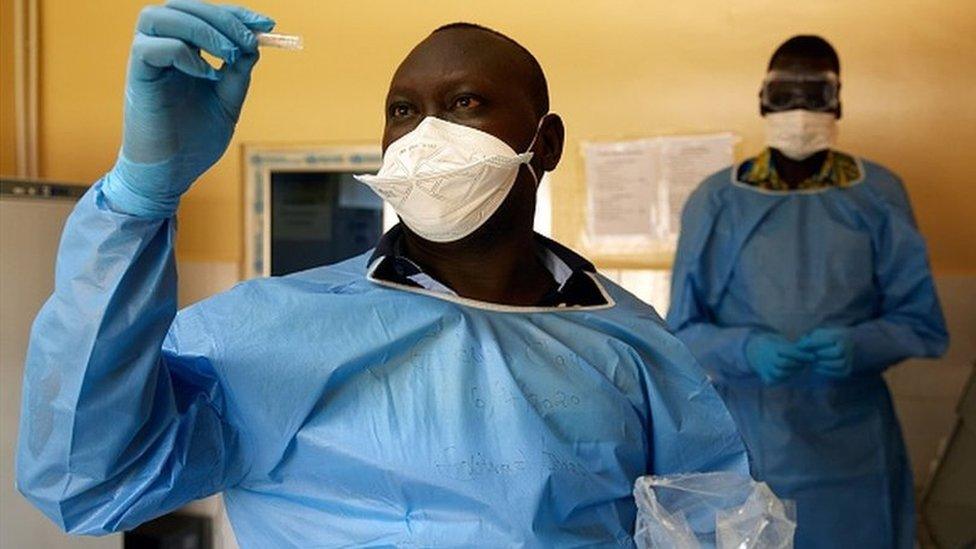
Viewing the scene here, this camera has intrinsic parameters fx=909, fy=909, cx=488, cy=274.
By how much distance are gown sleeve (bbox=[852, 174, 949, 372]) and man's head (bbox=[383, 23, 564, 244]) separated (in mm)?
1031

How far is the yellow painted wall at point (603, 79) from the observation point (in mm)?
2152

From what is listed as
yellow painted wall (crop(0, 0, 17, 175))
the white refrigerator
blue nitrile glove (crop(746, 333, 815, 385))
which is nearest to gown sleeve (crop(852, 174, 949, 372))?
blue nitrile glove (crop(746, 333, 815, 385))

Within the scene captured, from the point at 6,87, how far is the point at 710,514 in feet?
8.37

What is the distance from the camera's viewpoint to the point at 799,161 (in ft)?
6.48

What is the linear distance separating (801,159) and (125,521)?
5.24 feet

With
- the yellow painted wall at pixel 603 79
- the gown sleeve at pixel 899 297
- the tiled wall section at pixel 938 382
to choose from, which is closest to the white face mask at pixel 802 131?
the gown sleeve at pixel 899 297

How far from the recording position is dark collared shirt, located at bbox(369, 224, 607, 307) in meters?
1.04

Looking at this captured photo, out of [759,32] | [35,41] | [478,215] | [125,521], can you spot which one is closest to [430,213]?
[478,215]

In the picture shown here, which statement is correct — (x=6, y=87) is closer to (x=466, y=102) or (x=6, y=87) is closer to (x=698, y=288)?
(x=698, y=288)

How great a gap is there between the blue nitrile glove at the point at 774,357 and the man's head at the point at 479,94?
0.87m

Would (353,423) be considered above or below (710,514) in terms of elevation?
above

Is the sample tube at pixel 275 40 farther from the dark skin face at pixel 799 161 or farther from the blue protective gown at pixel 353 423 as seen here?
the dark skin face at pixel 799 161

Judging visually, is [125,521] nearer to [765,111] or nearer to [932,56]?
[765,111]

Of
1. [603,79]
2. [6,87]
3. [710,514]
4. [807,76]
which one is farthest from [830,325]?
[6,87]
